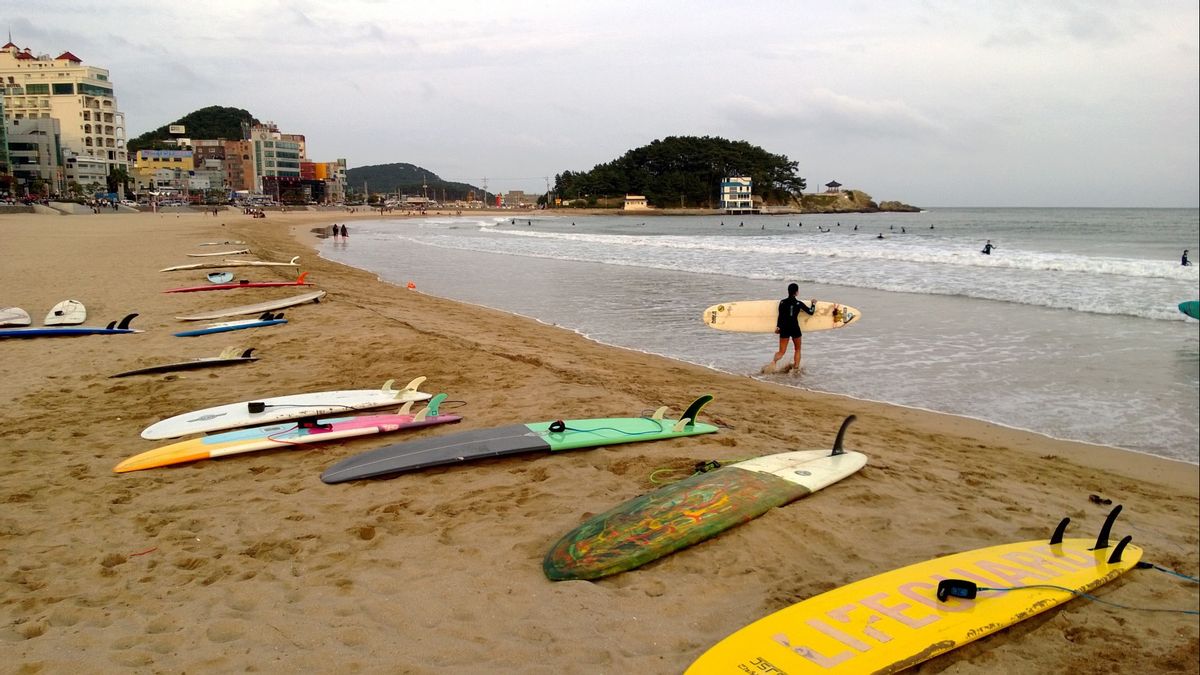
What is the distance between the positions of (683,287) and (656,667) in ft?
47.2

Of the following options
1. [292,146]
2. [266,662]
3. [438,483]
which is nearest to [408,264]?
[438,483]

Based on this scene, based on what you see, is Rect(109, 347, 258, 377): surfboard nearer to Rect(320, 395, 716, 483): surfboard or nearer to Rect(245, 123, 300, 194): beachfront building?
Rect(320, 395, 716, 483): surfboard

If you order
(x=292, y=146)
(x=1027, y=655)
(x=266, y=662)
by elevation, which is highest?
(x=292, y=146)

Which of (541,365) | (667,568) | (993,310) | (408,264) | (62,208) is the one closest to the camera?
(667,568)

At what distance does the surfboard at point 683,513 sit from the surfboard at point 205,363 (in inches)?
198

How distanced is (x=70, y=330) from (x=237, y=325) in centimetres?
174

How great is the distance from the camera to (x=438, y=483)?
172 inches

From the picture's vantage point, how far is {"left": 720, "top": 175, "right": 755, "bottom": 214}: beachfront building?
109125mm

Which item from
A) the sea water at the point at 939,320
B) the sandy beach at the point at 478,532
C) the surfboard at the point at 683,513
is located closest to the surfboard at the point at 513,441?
the sandy beach at the point at 478,532

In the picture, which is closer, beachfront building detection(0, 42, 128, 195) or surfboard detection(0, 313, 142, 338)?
surfboard detection(0, 313, 142, 338)

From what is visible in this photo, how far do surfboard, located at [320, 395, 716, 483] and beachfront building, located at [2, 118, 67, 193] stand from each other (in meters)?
73.3

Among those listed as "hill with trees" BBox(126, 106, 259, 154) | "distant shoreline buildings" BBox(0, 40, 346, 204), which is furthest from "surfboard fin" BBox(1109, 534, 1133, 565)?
"hill with trees" BBox(126, 106, 259, 154)

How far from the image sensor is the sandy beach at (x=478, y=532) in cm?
274

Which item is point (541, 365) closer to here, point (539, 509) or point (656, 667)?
point (539, 509)
